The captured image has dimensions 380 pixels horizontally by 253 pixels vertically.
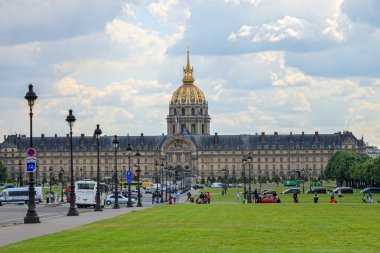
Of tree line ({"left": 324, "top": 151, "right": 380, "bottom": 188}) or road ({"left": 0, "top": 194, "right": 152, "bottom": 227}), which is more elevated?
tree line ({"left": 324, "top": 151, "right": 380, "bottom": 188})

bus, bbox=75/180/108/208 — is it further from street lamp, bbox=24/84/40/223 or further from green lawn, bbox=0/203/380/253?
green lawn, bbox=0/203/380/253

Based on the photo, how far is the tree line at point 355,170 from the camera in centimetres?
11431

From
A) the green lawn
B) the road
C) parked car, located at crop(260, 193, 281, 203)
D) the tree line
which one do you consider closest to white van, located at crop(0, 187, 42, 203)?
the road

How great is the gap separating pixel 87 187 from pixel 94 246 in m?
48.5

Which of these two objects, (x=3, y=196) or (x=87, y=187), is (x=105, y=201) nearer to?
(x=87, y=187)

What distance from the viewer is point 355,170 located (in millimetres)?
131625

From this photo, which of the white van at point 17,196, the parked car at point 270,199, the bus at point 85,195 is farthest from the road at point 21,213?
the white van at point 17,196

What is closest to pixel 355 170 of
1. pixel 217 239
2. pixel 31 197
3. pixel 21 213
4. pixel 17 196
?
pixel 17 196

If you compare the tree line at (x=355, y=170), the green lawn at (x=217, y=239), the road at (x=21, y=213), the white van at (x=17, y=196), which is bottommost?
the road at (x=21, y=213)

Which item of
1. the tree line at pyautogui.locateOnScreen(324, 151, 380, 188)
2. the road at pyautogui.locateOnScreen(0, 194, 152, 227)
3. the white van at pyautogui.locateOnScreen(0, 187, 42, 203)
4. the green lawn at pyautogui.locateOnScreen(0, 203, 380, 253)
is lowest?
the road at pyautogui.locateOnScreen(0, 194, 152, 227)

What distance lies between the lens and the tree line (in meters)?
114

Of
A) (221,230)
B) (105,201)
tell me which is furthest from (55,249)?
(105,201)

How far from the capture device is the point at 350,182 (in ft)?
509

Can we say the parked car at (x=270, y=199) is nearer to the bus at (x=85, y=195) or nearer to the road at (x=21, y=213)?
the bus at (x=85, y=195)
